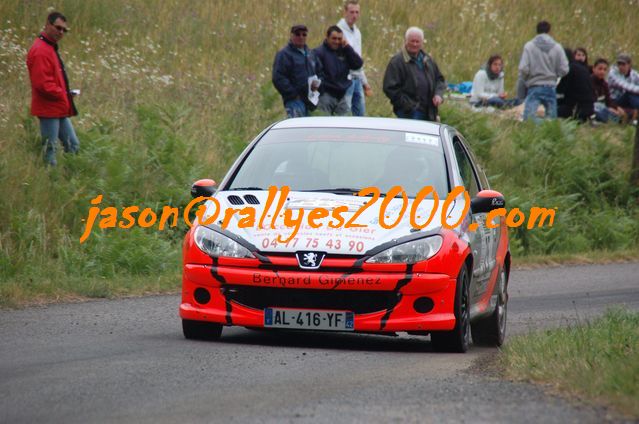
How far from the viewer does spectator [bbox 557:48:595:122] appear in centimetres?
2542

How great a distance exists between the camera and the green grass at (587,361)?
6727 mm

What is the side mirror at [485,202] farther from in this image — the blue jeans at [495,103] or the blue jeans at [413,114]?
the blue jeans at [495,103]

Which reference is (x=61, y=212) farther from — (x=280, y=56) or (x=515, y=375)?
(x=515, y=375)

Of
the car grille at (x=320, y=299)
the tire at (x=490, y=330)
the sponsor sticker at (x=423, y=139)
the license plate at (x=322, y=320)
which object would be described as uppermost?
the sponsor sticker at (x=423, y=139)

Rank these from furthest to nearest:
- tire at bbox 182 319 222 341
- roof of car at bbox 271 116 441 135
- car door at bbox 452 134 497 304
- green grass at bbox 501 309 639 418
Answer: roof of car at bbox 271 116 441 135, car door at bbox 452 134 497 304, tire at bbox 182 319 222 341, green grass at bbox 501 309 639 418

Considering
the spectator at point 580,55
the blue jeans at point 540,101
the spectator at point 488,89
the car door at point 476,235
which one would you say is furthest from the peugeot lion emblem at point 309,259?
the spectator at point 580,55

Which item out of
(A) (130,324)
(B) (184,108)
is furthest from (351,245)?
(B) (184,108)

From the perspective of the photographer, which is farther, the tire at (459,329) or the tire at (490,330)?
the tire at (490,330)

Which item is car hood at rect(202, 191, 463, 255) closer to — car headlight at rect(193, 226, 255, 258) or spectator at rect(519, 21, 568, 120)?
car headlight at rect(193, 226, 255, 258)

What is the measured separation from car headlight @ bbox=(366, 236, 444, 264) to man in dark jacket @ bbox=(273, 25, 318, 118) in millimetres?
9344

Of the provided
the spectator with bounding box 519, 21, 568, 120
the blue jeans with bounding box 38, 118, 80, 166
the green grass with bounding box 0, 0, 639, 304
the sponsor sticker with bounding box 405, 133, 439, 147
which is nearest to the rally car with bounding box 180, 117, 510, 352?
the sponsor sticker with bounding box 405, 133, 439, 147

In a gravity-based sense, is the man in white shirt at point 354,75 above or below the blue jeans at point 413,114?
above

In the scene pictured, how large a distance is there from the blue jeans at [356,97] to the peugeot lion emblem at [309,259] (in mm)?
11031

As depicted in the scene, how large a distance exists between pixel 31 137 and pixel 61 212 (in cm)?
199
